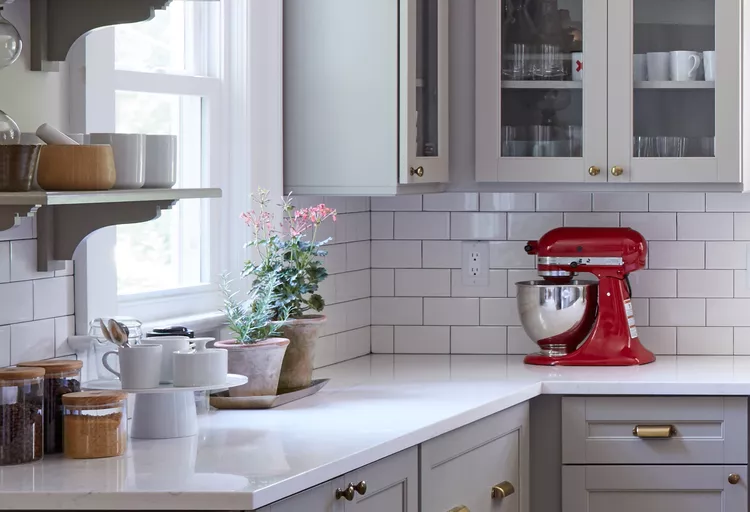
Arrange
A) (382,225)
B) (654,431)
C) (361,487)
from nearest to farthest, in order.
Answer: (361,487) → (654,431) → (382,225)

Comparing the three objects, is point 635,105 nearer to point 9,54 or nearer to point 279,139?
point 279,139

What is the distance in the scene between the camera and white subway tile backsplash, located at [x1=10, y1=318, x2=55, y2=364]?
7.23ft

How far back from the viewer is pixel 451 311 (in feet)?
12.0

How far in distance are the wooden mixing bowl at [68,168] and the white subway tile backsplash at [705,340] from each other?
2.20 metres

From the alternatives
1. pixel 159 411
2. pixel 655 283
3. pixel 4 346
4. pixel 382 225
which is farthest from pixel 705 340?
pixel 4 346

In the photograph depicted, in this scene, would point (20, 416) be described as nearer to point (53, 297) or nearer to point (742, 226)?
point (53, 297)

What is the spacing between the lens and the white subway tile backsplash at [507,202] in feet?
11.8

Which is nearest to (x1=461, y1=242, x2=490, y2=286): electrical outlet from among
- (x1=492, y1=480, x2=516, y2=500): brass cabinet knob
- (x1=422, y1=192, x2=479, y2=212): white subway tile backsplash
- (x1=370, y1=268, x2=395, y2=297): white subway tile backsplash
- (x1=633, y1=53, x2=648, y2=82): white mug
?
(x1=422, y1=192, x2=479, y2=212): white subway tile backsplash

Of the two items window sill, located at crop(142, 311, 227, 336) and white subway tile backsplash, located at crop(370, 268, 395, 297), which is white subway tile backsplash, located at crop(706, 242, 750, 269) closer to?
white subway tile backsplash, located at crop(370, 268, 395, 297)

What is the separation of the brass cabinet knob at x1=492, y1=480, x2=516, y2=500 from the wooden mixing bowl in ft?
4.22

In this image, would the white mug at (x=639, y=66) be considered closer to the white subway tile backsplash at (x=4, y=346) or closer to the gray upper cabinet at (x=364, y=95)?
the gray upper cabinet at (x=364, y=95)

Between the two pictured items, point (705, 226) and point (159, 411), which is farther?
point (705, 226)

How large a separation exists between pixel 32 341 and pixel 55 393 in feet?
0.67

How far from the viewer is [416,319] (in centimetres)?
366
